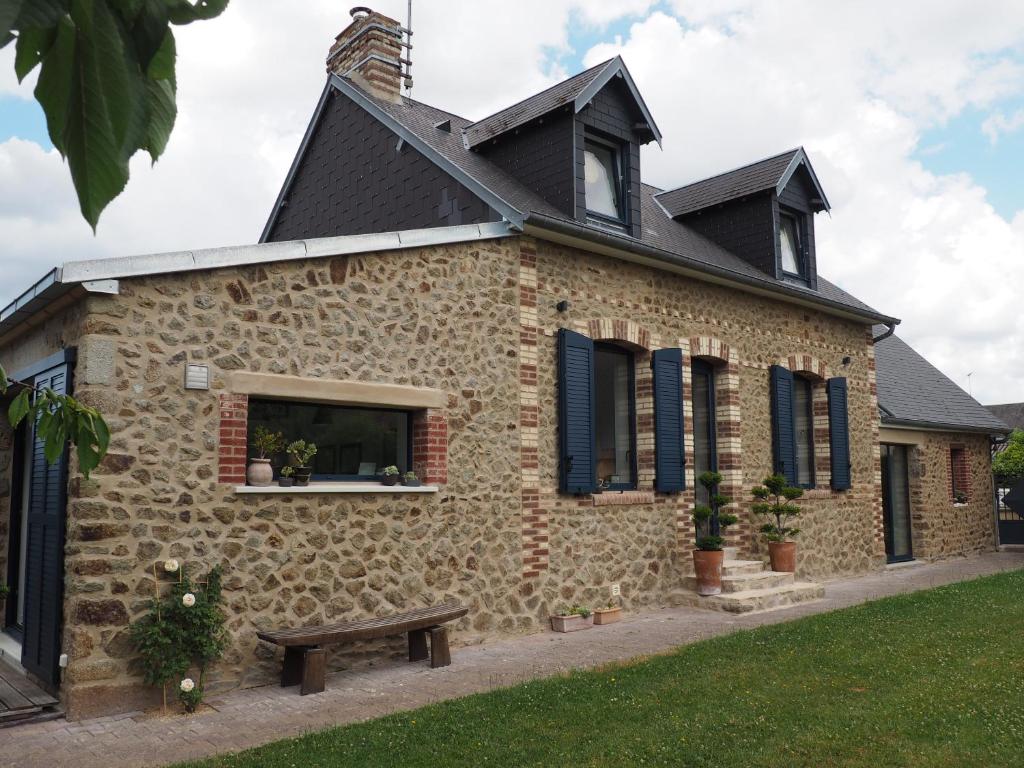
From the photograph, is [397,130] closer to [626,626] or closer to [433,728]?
[626,626]

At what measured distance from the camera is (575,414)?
9.24 m

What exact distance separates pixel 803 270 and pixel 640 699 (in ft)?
30.5

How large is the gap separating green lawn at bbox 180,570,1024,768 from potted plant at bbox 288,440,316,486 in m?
2.22

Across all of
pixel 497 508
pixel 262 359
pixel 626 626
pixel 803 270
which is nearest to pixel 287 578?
pixel 262 359

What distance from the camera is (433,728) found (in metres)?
5.43

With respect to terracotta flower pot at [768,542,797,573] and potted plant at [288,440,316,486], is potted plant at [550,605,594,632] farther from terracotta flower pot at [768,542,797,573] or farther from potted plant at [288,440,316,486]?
terracotta flower pot at [768,542,797,573]

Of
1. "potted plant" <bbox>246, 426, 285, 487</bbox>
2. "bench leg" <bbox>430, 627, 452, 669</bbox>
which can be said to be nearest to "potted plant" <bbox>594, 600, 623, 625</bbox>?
"bench leg" <bbox>430, 627, 452, 669</bbox>

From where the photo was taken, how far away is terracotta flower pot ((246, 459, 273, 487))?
6.82 meters

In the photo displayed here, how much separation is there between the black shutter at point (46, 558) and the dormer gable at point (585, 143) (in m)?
5.88

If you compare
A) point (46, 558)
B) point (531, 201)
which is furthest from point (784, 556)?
point (46, 558)

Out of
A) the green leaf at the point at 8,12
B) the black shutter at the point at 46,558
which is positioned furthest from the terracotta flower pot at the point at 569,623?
the green leaf at the point at 8,12

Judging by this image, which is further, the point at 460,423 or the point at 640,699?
the point at 460,423

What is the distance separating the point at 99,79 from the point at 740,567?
1075 centimetres

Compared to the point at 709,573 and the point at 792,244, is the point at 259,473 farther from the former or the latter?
the point at 792,244
